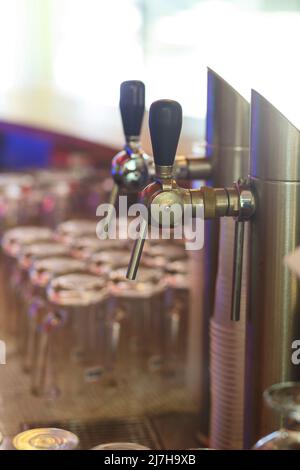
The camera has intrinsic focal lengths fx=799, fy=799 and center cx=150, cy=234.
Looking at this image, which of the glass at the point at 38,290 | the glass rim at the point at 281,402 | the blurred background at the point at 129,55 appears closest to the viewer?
the glass rim at the point at 281,402

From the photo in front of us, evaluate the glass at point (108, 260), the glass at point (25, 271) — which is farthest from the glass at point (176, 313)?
the glass at point (25, 271)

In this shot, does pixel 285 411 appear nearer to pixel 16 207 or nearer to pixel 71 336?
pixel 71 336

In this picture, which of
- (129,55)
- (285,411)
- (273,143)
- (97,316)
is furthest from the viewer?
(129,55)

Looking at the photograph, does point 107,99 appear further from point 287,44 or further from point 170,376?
point 170,376

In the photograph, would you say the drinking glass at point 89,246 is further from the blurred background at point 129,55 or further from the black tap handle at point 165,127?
the black tap handle at point 165,127

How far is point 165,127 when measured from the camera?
1.02m

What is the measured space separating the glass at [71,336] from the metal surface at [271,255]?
698 millimetres

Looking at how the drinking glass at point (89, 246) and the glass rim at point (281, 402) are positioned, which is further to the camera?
the drinking glass at point (89, 246)

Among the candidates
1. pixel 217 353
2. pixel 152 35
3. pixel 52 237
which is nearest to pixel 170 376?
pixel 217 353

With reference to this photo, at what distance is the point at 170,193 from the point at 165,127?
0.28ft

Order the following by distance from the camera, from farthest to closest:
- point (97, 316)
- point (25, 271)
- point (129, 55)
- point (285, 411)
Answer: point (129, 55) < point (25, 271) < point (97, 316) < point (285, 411)

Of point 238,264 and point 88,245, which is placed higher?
point 238,264

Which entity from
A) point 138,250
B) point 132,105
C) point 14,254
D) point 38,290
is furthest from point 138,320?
point 138,250

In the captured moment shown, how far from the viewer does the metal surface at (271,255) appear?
1.02 m
